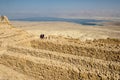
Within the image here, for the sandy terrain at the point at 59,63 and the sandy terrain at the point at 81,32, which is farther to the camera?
the sandy terrain at the point at 81,32

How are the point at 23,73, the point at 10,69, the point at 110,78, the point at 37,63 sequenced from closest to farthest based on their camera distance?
the point at 110,78 < the point at 37,63 < the point at 23,73 < the point at 10,69

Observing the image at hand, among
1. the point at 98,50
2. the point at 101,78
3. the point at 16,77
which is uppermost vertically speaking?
the point at 98,50

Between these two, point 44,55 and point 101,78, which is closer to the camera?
point 101,78

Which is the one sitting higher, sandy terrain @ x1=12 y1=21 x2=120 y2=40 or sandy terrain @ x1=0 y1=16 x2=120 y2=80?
sandy terrain @ x1=0 y1=16 x2=120 y2=80

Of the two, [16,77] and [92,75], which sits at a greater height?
[92,75]

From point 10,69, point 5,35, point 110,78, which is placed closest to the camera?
point 110,78

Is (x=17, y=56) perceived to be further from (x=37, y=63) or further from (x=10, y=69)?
(x=37, y=63)

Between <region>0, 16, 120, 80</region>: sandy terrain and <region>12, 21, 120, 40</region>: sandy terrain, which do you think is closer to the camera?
<region>0, 16, 120, 80</region>: sandy terrain

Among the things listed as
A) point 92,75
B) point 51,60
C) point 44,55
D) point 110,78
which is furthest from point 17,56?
point 110,78

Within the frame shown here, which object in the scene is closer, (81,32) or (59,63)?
(59,63)

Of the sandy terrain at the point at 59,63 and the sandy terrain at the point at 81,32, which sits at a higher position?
the sandy terrain at the point at 59,63

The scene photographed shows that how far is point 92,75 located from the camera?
801 cm

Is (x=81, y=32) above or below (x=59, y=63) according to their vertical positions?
below

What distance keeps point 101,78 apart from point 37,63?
12.2 feet
